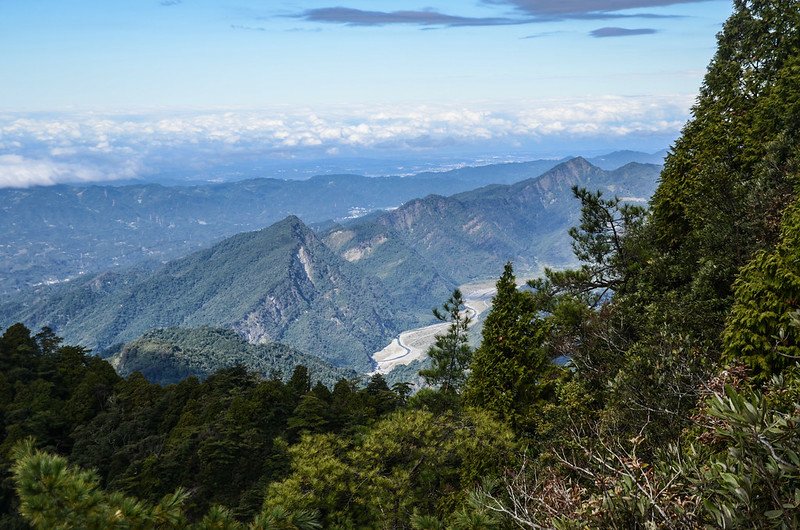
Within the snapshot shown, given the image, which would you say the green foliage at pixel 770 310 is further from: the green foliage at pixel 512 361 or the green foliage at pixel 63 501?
the green foliage at pixel 63 501

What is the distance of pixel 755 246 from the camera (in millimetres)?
17953

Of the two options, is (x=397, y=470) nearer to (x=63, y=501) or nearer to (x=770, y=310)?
(x=770, y=310)

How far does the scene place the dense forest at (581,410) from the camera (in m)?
7.59

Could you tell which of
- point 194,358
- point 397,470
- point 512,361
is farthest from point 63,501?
point 194,358

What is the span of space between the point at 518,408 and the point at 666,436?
956cm

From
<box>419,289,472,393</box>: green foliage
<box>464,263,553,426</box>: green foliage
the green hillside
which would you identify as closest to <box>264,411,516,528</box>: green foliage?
<box>464,263,553,426</box>: green foliage

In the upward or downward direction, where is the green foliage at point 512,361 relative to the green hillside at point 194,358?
upward

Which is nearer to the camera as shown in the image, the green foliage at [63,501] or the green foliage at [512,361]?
the green foliage at [63,501]

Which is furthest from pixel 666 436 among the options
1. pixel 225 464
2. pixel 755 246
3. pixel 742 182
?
pixel 225 464

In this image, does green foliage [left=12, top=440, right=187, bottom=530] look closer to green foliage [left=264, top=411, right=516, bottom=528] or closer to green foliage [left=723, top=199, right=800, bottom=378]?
green foliage [left=264, top=411, right=516, bottom=528]

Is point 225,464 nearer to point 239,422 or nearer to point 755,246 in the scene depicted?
point 239,422

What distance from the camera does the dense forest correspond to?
7590 mm

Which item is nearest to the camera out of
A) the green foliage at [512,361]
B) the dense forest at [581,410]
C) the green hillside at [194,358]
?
the dense forest at [581,410]

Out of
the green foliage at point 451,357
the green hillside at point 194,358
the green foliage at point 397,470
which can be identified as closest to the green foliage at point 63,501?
the green foliage at point 397,470
